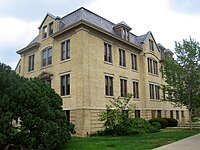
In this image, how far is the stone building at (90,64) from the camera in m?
20.5

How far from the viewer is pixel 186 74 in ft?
78.7

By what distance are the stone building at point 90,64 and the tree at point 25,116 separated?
7943mm

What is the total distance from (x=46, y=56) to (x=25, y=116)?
49.7 feet

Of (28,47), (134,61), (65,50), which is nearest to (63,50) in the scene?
(65,50)

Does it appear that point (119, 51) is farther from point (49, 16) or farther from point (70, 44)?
point (49, 16)

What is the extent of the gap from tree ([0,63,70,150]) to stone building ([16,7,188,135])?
794cm

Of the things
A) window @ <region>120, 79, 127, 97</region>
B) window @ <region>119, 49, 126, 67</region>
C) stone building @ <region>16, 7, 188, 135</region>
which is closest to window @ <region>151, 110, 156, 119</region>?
stone building @ <region>16, 7, 188, 135</region>

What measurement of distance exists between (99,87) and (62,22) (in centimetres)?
845

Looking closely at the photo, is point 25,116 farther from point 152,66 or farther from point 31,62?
point 152,66

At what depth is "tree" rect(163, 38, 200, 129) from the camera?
23.6 metres

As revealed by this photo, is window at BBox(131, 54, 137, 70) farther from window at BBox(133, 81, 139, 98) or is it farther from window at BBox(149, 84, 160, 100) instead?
window at BBox(149, 84, 160, 100)

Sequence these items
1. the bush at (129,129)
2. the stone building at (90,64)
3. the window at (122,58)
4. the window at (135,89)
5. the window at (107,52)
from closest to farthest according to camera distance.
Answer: the bush at (129,129) → the stone building at (90,64) → the window at (107,52) → the window at (122,58) → the window at (135,89)

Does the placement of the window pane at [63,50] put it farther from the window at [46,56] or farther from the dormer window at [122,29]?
the dormer window at [122,29]

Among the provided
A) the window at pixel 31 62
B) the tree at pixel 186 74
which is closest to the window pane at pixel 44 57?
the window at pixel 31 62
